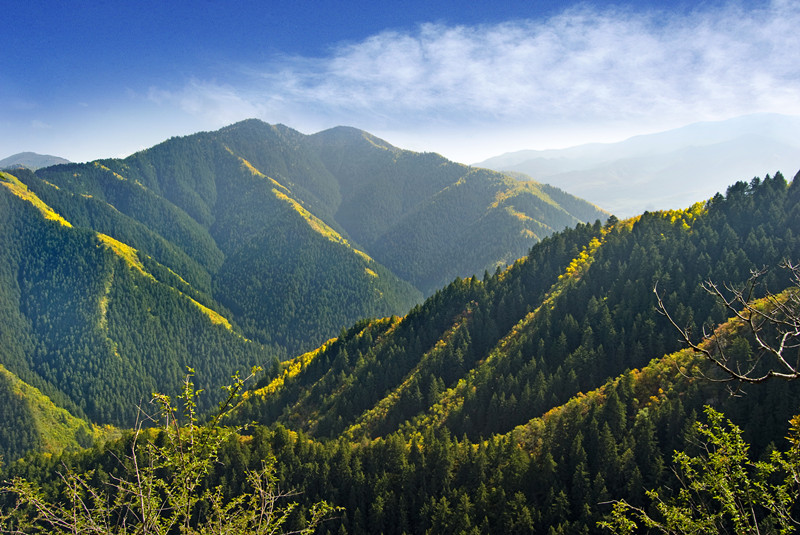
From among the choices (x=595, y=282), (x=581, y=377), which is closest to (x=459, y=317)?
(x=595, y=282)

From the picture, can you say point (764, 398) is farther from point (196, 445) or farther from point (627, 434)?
point (196, 445)

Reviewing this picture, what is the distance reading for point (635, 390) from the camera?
225ft

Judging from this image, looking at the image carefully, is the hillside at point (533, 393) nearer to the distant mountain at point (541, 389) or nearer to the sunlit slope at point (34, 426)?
the distant mountain at point (541, 389)

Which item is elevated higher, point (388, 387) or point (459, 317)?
point (459, 317)

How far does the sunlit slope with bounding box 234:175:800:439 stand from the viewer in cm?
8738

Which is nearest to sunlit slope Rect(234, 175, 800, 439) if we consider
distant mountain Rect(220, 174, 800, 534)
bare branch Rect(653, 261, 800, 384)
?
distant mountain Rect(220, 174, 800, 534)

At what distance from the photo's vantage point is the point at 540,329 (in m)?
104

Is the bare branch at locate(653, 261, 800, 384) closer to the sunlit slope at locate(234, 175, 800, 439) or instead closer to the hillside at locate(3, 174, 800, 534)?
the hillside at locate(3, 174, 800, 534)

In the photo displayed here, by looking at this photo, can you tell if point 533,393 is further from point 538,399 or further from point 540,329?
point 540,329

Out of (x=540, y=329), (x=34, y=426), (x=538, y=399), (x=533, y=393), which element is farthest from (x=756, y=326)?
(x=34, y=426)

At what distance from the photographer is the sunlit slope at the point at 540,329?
87375 mm

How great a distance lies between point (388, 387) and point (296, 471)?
4831cm

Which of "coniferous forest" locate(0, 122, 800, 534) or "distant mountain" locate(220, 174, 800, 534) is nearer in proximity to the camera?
"coniferous forest" locate(0, 122, 800, 534)

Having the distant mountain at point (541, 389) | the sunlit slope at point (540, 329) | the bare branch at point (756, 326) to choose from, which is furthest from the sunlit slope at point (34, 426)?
the bare branch at point (756, 326)
